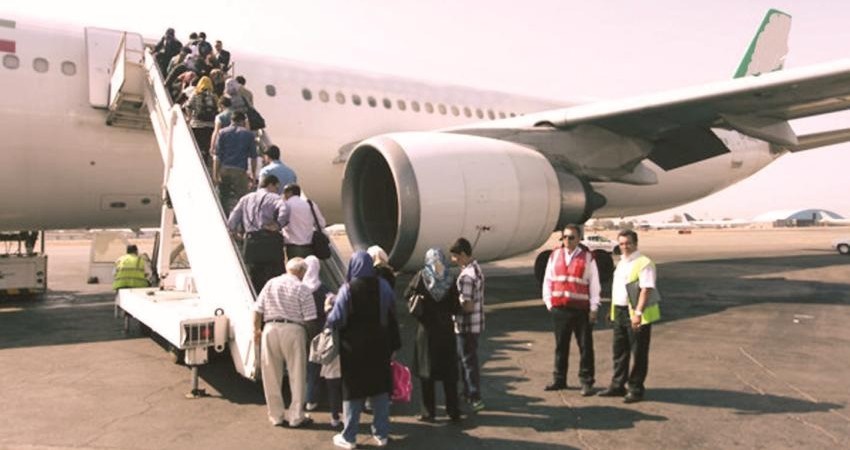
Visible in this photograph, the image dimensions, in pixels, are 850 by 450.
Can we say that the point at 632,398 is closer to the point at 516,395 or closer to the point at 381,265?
the point at 516,395

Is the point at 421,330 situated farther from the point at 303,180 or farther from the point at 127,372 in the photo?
the point at 303,180

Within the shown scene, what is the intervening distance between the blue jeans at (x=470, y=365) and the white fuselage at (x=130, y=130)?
19.8ft

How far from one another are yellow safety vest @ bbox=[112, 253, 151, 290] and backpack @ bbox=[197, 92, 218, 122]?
302 cm

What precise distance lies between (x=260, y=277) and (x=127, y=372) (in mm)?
1704

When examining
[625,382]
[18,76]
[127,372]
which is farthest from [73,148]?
[625,382]

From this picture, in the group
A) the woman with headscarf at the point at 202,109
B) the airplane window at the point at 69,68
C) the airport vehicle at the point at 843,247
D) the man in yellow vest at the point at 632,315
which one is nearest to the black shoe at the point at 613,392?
the man in yellow vest at the point at 632,315

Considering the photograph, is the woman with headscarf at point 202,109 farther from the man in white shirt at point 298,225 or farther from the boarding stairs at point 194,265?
the man in white shirt at point 298,225

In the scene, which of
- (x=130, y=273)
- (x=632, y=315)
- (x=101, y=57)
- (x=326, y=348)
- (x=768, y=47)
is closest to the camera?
(x=326, y=348)

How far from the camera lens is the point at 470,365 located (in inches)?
194

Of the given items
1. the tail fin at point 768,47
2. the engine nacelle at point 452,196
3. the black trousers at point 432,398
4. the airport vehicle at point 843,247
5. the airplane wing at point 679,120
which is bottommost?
the black trousers at point 432,398

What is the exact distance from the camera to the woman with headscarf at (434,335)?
4594 millimetres

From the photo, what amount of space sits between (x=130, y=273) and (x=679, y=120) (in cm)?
882

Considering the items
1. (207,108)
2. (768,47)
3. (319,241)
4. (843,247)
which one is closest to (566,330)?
(319,241)

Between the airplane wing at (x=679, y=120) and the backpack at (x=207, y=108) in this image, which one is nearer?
the backpack at (x=207, y=108)
